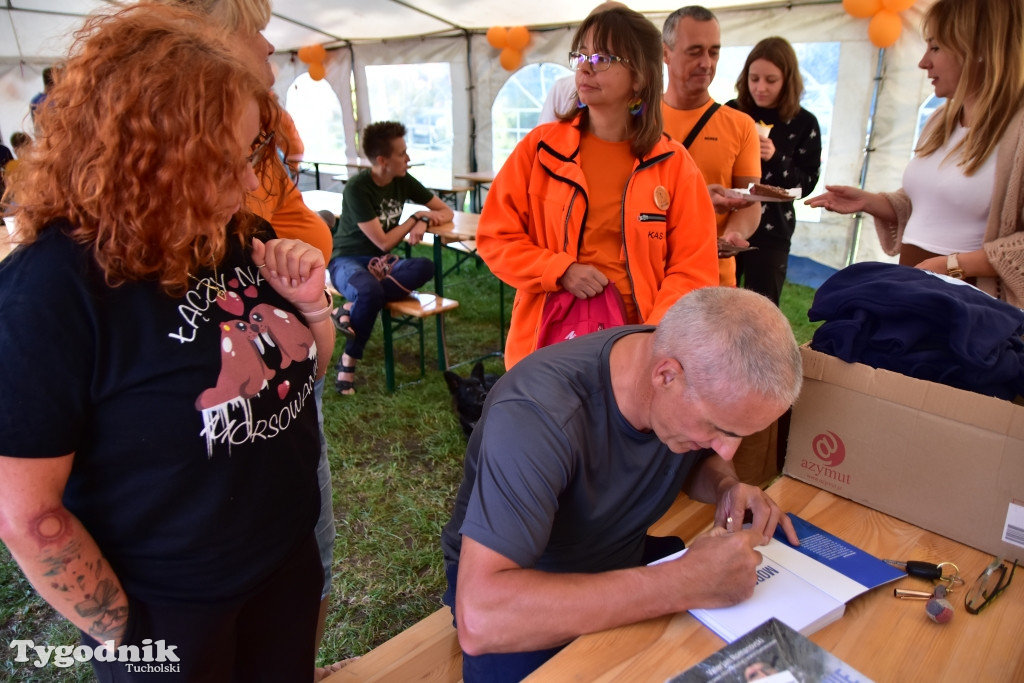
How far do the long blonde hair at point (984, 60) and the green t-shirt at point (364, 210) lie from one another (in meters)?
3.31

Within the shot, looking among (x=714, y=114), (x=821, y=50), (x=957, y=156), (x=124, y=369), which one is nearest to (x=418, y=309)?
(x=714, y=114)

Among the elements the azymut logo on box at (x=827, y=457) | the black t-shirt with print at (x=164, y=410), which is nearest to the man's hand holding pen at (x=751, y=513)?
the azymut logo on box at (x=827, y=457)

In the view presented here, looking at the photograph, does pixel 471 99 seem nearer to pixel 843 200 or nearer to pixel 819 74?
pixel 819 74

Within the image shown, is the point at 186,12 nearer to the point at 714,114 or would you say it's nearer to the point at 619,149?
the point at 619,149

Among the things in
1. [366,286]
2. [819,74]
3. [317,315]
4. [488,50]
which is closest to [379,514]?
[366,286]

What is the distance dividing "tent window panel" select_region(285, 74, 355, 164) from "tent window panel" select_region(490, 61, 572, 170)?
132 inches

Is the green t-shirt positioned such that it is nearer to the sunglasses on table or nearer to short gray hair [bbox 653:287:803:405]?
short gray hair [bbox 653:287:803:405]

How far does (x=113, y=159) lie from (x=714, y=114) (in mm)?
2305

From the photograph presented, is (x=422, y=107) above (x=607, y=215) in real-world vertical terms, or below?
above

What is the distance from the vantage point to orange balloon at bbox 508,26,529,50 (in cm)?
793

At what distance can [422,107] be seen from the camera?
9.84 m

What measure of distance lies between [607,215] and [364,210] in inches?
106

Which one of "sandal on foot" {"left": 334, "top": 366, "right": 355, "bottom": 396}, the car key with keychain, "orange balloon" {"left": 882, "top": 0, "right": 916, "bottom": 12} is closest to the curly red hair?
the car key with keychain

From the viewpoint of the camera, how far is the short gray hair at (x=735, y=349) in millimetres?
1091
